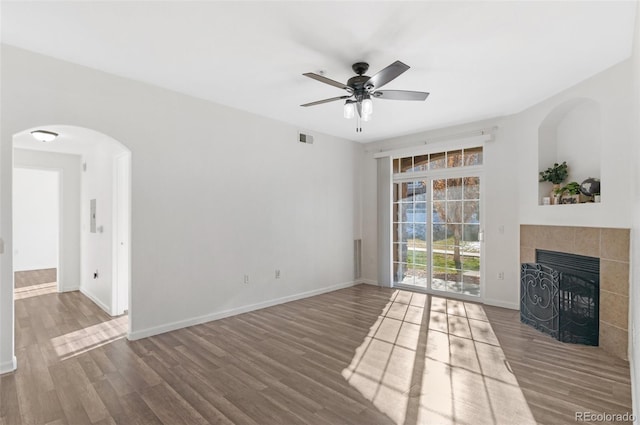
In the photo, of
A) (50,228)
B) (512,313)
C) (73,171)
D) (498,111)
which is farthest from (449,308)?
(50,228)

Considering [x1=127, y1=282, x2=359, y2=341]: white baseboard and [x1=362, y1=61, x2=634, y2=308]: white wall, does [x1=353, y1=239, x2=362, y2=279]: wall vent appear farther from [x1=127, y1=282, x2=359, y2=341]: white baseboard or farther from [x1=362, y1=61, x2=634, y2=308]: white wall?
[x1=362, y1=61, x2=634, y2=308]: white wall

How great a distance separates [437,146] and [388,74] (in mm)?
3133

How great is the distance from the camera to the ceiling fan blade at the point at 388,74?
246 centimetres

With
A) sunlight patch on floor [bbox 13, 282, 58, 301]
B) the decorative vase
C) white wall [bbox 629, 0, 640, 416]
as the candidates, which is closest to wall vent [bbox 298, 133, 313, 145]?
the decorative vase

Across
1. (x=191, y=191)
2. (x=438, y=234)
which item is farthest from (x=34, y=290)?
(x=438, y=234)

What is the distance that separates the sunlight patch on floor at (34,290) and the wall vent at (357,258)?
5519 mm

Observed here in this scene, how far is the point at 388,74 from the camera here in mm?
2645

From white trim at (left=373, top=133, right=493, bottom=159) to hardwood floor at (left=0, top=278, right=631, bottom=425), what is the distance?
264cm

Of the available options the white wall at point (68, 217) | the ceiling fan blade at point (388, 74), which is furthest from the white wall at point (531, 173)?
the white wall at point (68, 217)

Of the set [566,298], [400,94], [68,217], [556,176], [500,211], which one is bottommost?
[566,298]

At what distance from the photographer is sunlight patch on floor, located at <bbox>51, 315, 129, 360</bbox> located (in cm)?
325

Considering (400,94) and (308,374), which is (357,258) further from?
(400,94)

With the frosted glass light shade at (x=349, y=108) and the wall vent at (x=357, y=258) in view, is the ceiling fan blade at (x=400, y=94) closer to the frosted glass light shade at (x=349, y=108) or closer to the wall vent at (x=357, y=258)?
the frosted glass light shade at (x=349, y=108)

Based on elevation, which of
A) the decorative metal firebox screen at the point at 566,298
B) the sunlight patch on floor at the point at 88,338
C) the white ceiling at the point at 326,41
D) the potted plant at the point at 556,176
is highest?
the white ceiling at the point at 326,41
